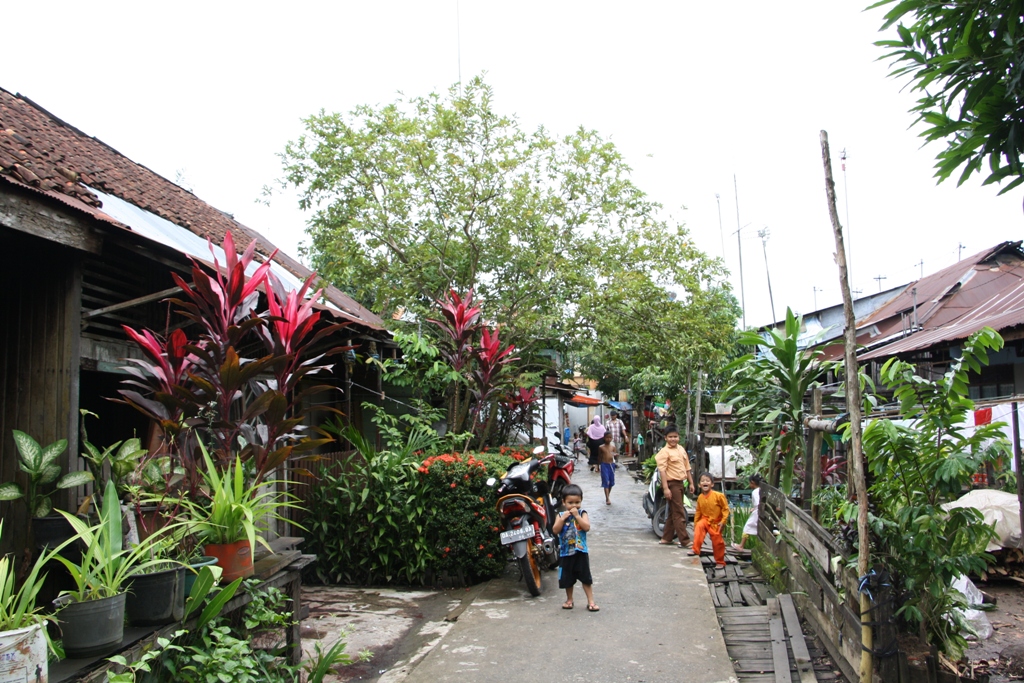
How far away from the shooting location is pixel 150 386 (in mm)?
4020

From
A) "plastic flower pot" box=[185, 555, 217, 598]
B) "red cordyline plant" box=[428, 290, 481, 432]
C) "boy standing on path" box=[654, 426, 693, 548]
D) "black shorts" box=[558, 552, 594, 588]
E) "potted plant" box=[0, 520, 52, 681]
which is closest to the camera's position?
"potted plant" box=[0, 520, 52, 681]

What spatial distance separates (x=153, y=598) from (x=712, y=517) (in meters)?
6.13

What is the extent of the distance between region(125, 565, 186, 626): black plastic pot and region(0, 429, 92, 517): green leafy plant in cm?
70

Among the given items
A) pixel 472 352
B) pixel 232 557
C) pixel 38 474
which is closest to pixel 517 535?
pixel 472 352

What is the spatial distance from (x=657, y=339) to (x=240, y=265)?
8.20 m

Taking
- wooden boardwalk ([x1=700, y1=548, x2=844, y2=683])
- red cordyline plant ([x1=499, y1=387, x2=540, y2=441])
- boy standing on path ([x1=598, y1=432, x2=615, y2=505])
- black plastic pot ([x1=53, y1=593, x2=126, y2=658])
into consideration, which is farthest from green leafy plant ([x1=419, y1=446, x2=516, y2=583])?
boy standing on path ([x1=598, y1=432, x2=615, y2=505])

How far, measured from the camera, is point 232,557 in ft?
12.5

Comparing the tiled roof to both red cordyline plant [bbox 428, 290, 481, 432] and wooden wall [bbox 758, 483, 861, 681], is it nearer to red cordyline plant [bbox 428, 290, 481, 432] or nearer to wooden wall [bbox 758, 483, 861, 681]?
red cordyline plant [bbox 428, 290, 481, 432]

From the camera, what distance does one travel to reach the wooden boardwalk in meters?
4.69

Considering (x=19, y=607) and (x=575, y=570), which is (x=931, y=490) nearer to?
(x=575, y=570)

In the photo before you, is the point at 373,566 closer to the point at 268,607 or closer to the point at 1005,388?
the point at 268,607

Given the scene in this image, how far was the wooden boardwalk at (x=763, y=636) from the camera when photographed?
4.69 meters

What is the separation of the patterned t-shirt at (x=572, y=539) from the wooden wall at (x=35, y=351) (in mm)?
3727

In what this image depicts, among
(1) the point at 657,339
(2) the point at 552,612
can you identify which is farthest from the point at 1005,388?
(2) the point at 552,612
